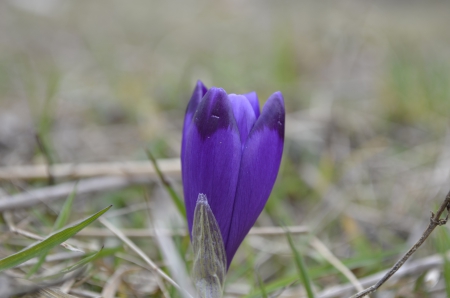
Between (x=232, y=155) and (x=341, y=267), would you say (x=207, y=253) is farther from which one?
(x=341, y=267)

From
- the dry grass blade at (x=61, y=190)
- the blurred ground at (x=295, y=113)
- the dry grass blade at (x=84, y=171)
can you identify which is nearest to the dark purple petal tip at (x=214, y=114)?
the blurred ground at (x=295, y=113)

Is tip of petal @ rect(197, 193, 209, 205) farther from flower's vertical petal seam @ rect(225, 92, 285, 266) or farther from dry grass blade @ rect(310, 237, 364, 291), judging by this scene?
dry grass blade @ rect(310, 237, 364, 291)

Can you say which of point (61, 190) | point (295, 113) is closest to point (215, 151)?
point (61, 190)

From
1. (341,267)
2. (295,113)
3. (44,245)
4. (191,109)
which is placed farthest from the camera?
(295,113)

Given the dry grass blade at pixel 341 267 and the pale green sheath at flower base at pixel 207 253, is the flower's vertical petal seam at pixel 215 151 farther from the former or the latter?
the dry grass blade at pixel 341 267

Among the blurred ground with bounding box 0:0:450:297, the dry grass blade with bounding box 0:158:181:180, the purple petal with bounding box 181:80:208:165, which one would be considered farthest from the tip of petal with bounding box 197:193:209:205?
the dry grass blade with bounding box 0:158:181:180

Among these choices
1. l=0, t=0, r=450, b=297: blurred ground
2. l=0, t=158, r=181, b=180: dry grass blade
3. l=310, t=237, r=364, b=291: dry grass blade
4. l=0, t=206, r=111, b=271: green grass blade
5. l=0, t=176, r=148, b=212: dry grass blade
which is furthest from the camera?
l=0, t=0, r=450, b=297: blurred ground

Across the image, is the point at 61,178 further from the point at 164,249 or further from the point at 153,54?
the point at 153,54
